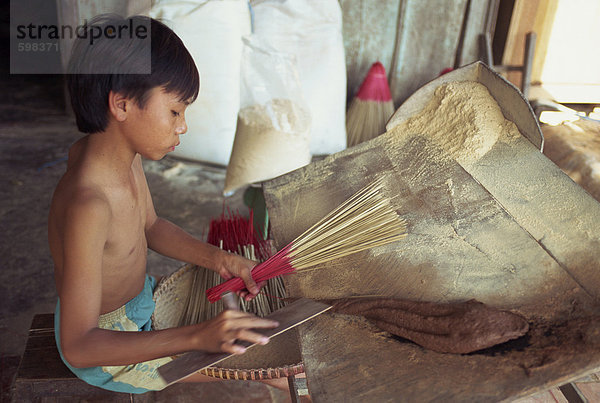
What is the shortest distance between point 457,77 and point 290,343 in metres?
0.84

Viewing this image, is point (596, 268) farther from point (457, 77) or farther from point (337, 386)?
point (457, 77)

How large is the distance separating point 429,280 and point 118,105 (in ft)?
2.48

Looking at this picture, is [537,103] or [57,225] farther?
[537,103]

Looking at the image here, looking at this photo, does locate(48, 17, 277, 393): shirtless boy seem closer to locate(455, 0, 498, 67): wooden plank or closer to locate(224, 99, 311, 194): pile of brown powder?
locate(224, 99, 311, 194): pile of brown powder

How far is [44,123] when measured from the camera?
13.9 ft

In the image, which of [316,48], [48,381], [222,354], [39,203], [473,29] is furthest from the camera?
[473,29]

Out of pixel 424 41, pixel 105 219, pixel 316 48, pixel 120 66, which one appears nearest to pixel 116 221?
pixel 105 219

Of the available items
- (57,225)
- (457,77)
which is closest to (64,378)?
(57,225)

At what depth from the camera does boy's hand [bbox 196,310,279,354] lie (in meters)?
0.96

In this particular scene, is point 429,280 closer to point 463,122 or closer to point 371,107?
point 463,122

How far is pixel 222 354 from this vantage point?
96cm

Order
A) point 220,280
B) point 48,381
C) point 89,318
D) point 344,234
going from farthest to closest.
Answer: point 220,280 < point 48,381 < point 344,234 < point 89,318

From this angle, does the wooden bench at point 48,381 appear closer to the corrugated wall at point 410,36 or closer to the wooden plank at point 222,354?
the wooden plank at point 222,354

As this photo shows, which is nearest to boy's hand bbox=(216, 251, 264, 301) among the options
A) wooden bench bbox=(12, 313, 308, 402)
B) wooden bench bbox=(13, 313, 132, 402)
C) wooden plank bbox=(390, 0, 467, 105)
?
wooden bench bbox=(12, 313, 308, 402)
